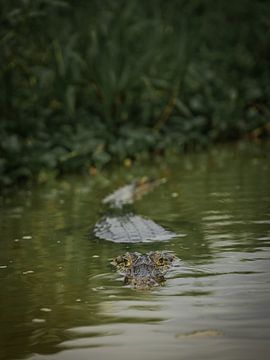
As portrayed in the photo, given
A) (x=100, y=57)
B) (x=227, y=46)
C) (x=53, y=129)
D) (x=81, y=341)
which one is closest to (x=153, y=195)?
(x=53, y=129)

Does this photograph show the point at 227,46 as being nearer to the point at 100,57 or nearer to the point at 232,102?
the point at 232,102

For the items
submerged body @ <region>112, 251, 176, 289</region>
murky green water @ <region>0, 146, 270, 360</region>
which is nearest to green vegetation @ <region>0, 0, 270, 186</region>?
murky green water @ <region>0, 146, 270, 360</region>

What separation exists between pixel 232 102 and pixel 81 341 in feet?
34.7

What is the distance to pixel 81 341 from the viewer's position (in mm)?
3691

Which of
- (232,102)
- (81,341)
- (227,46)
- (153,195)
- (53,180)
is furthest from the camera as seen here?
(227,46)

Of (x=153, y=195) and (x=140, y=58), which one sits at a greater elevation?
(x=140, y=58)

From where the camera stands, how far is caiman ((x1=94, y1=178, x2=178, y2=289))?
480 cm

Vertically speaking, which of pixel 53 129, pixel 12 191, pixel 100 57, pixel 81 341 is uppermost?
pixel 100 57

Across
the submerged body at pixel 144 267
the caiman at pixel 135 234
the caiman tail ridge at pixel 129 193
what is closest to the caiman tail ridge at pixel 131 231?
the caiman at pixel 135 234

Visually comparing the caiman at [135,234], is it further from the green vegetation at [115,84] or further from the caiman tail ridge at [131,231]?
the green vegetation at [115,84]

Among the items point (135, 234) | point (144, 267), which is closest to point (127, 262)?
point (144, 267)

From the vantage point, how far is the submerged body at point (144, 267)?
4699mm

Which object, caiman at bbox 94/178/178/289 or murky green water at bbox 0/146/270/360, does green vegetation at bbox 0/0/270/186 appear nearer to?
caiman at bbox 94/178/178/289

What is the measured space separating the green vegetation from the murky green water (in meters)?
1.84
